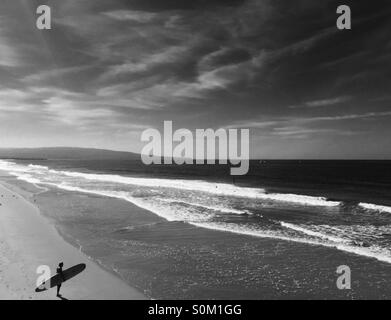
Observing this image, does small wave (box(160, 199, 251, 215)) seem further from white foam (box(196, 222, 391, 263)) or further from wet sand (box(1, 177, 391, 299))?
wet sand (box(1, 177, 391, 299))

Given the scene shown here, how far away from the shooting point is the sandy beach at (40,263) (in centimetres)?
1160

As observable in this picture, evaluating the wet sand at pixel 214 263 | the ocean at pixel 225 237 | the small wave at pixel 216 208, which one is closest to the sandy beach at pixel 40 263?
the wet sand at pixel 214 263

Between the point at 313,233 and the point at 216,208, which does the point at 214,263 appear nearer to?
the point at 313,233

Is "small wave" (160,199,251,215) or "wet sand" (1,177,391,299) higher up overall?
"small wave" (160,199,251,215)

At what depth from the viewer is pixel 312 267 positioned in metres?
14.5
